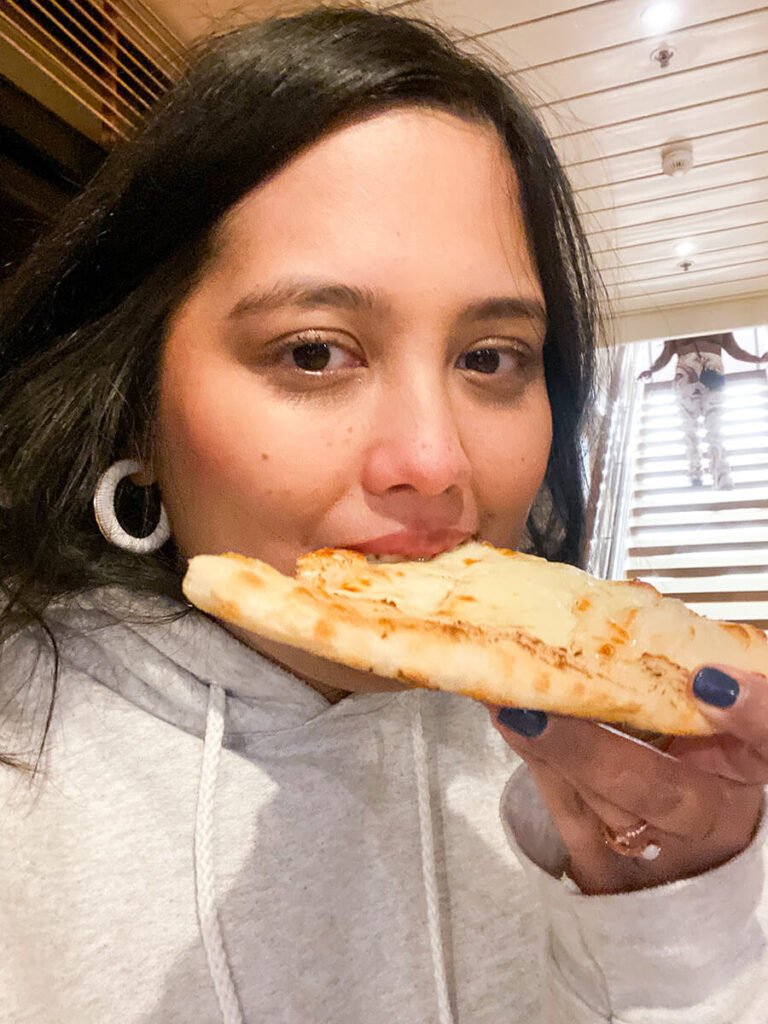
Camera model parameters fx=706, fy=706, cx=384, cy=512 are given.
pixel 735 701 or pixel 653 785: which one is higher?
pixel 735 701

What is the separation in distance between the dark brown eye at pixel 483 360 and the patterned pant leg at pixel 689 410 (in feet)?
15.3

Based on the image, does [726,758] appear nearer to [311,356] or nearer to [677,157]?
[311,356]

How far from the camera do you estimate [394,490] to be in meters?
0.72

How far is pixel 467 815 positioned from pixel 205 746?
40 cm

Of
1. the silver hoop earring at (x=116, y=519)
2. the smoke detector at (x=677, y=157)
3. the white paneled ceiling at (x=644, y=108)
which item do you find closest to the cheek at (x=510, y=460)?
the silver hoop earring at (x=116, y=519)

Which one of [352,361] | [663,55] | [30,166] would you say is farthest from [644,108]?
[352,361]

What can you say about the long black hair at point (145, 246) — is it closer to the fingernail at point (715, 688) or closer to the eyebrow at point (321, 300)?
the eyebrow at point (321, 300)

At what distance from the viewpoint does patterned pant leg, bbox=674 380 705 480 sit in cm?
511

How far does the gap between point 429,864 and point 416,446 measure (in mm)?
571

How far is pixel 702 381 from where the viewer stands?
5203 millimetres

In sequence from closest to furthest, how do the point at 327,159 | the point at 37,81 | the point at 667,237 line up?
the point at 327,159
the point at 37,81
the point at 667,237

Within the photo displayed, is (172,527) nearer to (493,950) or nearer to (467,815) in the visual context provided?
(467,815)

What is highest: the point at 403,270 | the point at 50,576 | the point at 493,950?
the point at 403,270

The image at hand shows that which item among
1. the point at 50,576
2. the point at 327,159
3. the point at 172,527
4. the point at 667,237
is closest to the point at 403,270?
the point at 327,159
